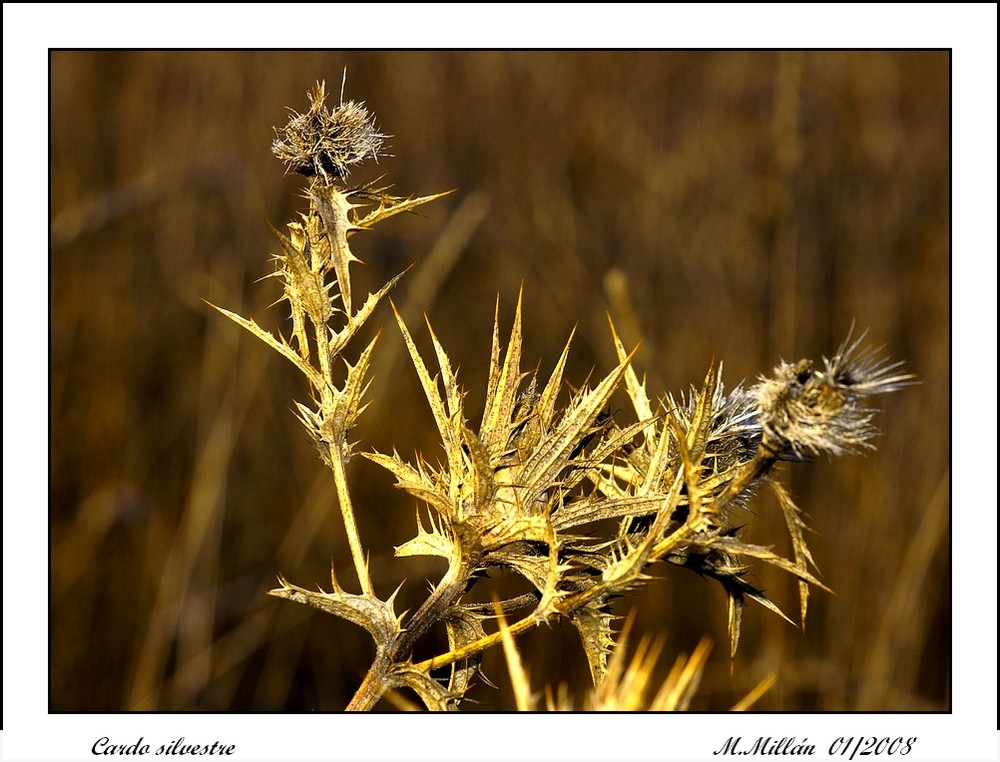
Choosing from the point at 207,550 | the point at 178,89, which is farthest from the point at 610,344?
the point at 178,89

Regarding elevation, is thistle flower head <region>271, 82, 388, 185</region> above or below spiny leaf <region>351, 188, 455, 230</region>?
above

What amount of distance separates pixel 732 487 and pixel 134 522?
3.02 meters

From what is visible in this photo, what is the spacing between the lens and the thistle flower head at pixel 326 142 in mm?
732

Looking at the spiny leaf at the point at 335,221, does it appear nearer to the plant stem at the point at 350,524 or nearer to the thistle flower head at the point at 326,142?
the thistle flower head at the point at 326,142

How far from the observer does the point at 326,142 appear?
0.73 metres

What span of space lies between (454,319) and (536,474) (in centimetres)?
315

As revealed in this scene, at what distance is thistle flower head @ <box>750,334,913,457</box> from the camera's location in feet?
1.99

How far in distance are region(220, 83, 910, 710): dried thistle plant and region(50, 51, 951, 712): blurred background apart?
6.43 ft

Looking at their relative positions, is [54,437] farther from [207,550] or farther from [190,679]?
[190,679]

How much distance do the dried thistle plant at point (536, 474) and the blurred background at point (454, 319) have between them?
1.96m

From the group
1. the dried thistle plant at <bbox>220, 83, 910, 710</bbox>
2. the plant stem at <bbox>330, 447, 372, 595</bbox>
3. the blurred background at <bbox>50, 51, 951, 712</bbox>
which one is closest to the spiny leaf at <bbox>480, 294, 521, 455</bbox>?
the dried thistle plant at <bbox>220, 83, 910, 710</bbox>

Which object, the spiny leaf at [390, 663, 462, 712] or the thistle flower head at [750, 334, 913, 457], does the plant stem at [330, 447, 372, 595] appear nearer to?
the spiny leaf at [390, 663, 462, 712]

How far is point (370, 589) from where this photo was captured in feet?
2.19

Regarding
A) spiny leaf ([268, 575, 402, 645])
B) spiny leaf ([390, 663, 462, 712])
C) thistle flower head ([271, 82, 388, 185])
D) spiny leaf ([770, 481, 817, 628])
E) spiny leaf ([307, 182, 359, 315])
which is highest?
thistle flower head ([271, 82, 388, 185])
